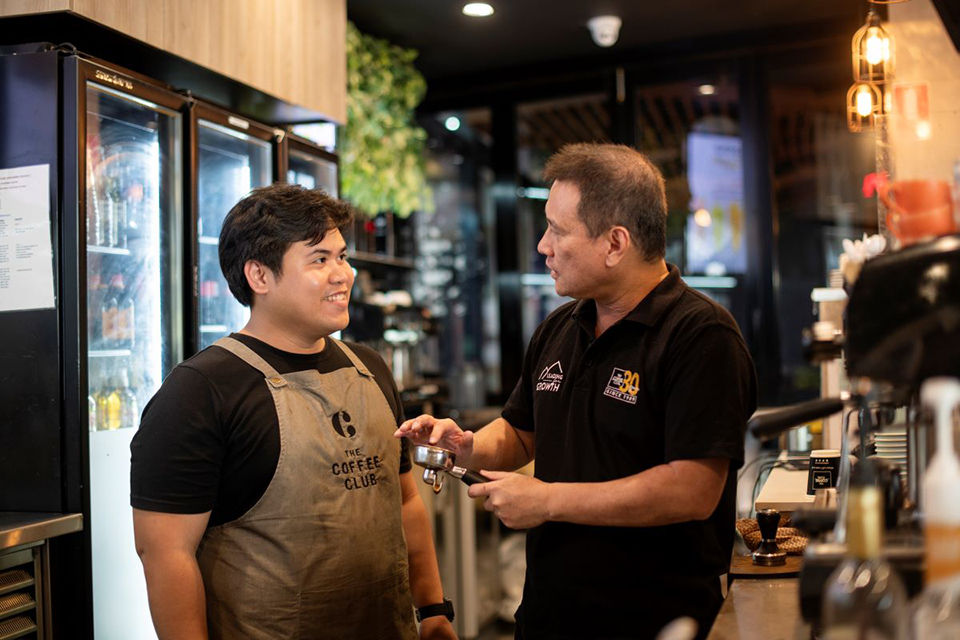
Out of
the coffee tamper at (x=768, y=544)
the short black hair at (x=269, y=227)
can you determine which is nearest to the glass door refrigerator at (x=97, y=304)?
the short black hair at (x=269, y=227)

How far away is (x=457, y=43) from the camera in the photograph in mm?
5375

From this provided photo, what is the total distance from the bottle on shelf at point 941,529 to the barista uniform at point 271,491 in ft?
4.11

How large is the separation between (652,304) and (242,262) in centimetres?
91

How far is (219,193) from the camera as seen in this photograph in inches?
148

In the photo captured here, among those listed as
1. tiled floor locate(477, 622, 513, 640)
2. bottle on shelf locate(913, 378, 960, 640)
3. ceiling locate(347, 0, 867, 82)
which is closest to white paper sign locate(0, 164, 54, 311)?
bottle on shelf locate(913, 378, 960, 640)

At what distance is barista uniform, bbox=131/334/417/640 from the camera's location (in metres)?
1.90

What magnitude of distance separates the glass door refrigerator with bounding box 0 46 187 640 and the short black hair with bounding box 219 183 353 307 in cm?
65

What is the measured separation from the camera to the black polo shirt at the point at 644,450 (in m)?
1.77

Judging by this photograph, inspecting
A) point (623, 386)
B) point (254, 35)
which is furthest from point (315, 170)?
Answer: point (623, 386)

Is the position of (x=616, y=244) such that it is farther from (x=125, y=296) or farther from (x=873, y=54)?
(x=125, y=296)

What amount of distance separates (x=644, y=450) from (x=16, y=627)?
166cm

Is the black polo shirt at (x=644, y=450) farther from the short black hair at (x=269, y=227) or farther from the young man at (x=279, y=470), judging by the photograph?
the short black hair at (x=269, y=227)

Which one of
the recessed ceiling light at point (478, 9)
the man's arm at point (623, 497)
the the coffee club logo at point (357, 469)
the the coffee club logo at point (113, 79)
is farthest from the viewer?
the recessed ceiling light at point (478, 9)

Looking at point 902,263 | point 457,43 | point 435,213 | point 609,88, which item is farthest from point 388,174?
point 902,263
